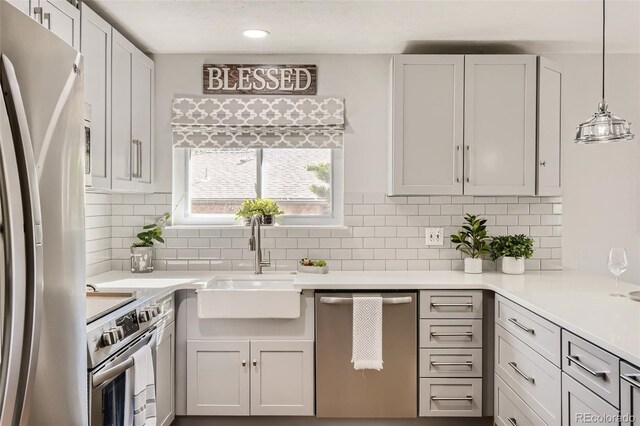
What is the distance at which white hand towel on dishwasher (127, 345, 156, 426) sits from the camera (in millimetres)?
2002

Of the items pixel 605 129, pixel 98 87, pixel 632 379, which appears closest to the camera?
pixel 632 379

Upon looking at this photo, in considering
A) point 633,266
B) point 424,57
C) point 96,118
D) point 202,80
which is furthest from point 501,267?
point 96,118

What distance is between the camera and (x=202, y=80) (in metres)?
3.33

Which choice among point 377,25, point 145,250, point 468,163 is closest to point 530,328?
point 468,163

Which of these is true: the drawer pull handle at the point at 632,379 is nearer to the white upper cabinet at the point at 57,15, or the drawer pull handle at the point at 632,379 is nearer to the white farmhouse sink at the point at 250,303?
the white farmhouse sink at the point at 250,303

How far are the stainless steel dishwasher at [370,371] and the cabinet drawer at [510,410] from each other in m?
0.44

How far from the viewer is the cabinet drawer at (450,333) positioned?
9.08 feet

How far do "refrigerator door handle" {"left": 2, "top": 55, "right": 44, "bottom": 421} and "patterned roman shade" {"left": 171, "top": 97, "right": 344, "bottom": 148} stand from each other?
227 cm

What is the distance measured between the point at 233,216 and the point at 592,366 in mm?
2393

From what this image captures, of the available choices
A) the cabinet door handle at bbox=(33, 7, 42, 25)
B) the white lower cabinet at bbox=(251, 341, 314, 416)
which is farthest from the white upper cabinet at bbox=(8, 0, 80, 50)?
the white lower cabinet at bbox=(251, 341, 314, 416)

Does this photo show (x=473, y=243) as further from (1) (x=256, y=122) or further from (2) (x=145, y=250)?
(2) (x=145, y=250)

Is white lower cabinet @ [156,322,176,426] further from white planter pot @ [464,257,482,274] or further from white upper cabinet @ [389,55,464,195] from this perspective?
white planter pot @ [464,257,482,274]

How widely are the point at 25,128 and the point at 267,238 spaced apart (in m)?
2.36

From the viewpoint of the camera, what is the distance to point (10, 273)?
38.4 inches
